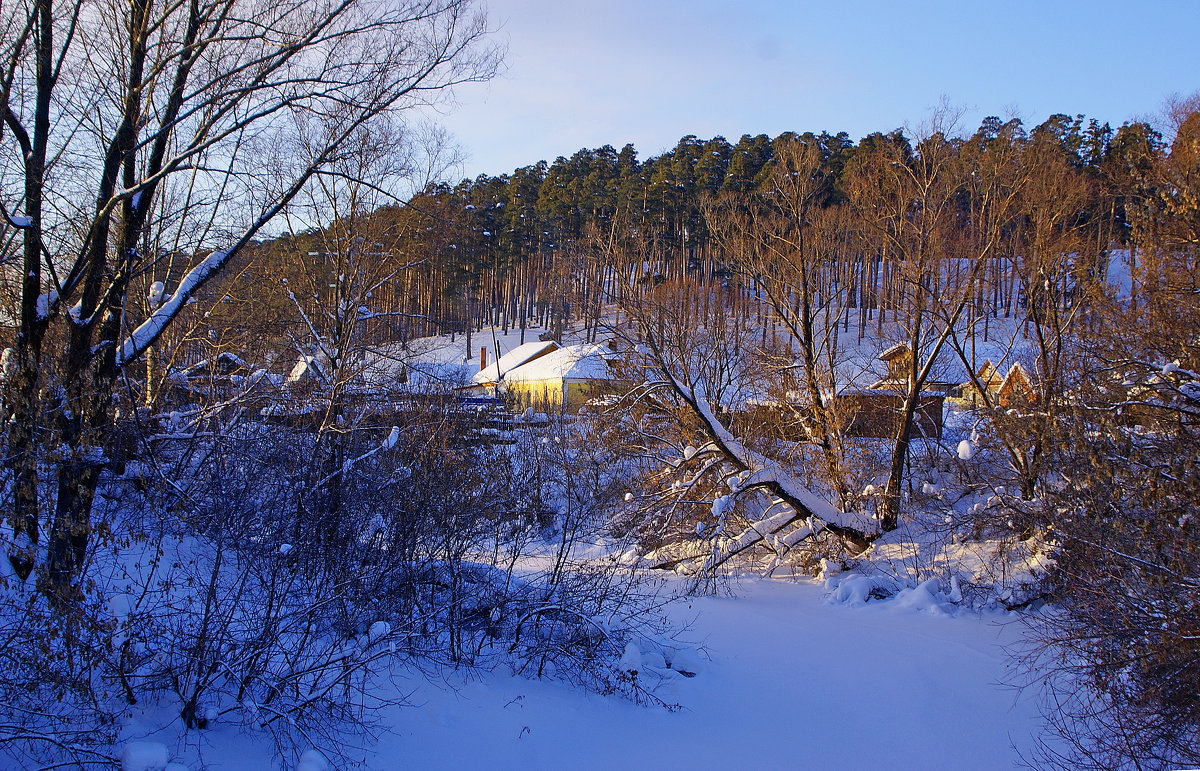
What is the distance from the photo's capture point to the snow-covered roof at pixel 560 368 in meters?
32.7

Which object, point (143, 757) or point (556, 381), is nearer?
point (143, 757)

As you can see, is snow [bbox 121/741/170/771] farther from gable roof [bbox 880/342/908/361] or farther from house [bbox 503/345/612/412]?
house [bbox 503/345/612/412]

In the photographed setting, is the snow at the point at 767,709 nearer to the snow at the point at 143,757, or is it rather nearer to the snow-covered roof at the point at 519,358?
the snow at the point at 143,757

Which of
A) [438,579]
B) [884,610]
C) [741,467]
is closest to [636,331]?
[741,467]

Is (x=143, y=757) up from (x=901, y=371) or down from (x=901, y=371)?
down

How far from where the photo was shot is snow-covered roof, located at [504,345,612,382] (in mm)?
32734

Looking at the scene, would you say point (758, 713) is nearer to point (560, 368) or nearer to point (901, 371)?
point (901, 371)

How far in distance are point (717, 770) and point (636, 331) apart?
9792 millimetres

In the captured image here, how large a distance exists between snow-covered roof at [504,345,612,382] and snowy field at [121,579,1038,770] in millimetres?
19788

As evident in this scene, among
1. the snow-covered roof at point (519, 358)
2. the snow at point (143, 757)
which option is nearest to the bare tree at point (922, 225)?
the snow at point (143, 757)

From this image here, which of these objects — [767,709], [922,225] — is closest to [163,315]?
[767,709]

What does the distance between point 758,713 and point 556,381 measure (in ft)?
86.0

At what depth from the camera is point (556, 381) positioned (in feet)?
112

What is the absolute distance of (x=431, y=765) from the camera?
5871mm
